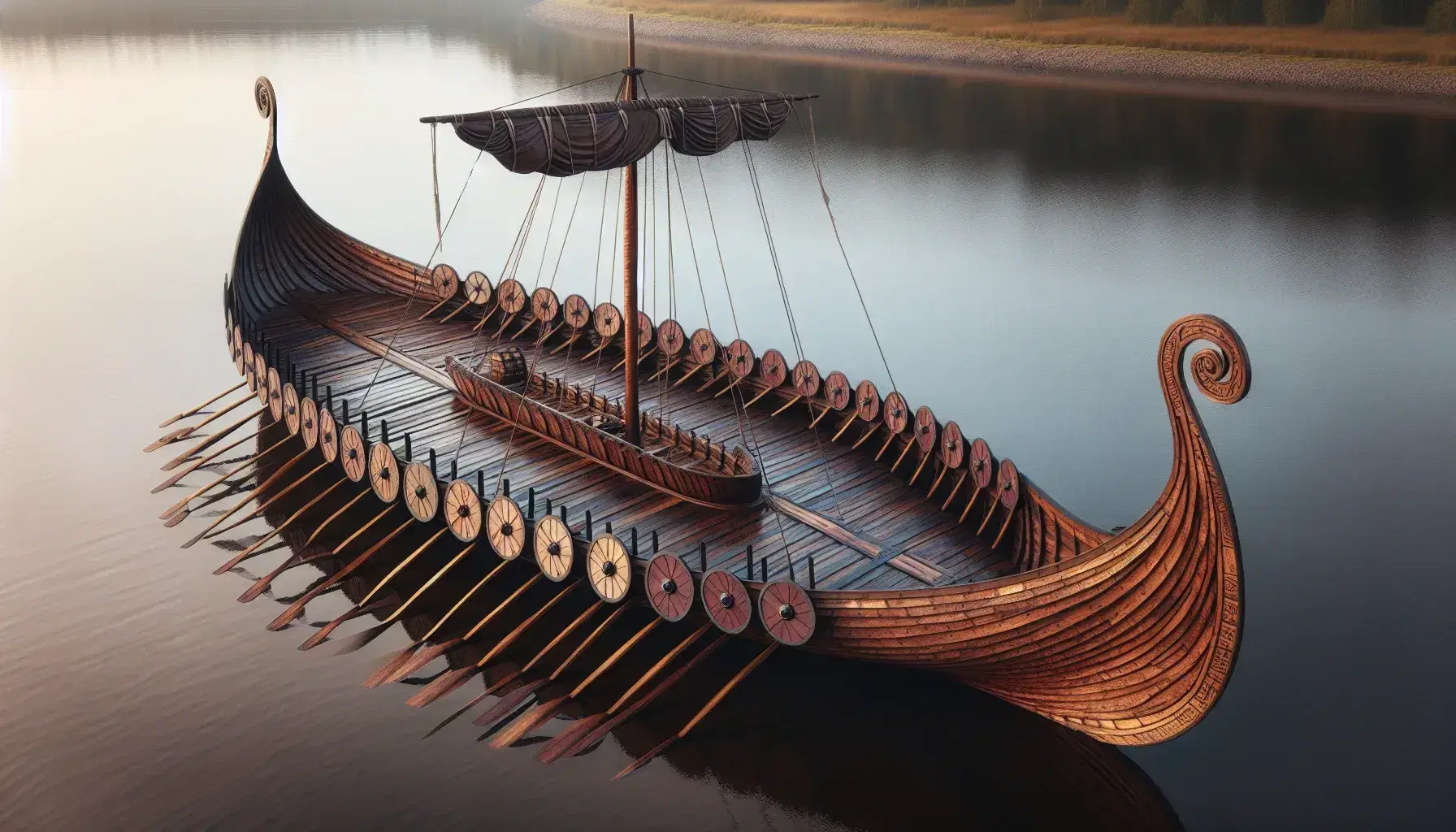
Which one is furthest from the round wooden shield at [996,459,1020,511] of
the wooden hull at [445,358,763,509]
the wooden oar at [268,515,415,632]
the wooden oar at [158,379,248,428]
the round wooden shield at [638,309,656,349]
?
the wooden oar at [158,379,248,428]

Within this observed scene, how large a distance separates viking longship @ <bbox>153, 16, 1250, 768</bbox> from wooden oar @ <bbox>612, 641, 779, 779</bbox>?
119mm

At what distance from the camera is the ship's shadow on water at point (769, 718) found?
12.3m

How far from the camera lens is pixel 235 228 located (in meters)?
31.5

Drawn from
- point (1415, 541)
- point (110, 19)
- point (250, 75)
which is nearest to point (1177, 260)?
point (1415, 541)

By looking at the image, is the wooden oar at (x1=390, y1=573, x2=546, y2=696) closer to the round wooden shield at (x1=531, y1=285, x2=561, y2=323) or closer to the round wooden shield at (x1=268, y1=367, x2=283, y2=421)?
the round wooden shield at (x1=268, y1=367, x2=283, y2=421)

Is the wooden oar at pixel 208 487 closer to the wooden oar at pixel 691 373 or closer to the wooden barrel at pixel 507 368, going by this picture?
the wooden barrel at pixel 507 368

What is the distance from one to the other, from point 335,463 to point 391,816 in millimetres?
7593

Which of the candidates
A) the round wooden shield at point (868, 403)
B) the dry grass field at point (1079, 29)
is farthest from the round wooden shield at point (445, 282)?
the dry grass field at point (1079, 29)

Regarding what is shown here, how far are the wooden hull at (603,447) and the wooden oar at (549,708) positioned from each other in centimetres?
157

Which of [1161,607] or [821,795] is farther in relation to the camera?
[821,795]

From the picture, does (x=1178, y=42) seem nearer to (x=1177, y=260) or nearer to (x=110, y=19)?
(x=1177, y=260)

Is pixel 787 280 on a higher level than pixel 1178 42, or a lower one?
lower

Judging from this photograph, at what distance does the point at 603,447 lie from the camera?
15.7 metres

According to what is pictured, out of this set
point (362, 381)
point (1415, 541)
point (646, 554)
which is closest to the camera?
point (646, 554)
